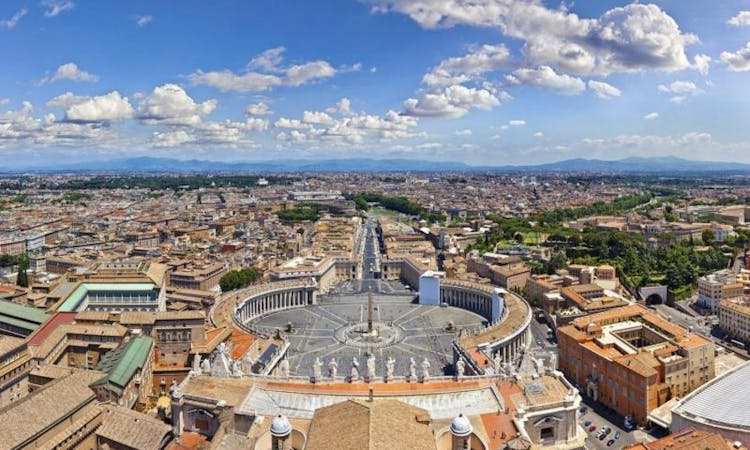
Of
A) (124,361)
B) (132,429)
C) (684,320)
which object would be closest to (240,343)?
(124,361)

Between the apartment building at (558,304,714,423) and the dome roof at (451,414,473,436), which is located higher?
the dome roof at (451,414,473,436)

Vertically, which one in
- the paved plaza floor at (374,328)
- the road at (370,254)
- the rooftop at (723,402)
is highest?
the rooftop at (723,402)

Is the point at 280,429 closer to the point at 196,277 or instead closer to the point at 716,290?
the point at 196,277

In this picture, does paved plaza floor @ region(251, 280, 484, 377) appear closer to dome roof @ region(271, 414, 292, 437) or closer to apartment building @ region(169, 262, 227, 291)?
apartment building @ region(169, 262, 227, 291)

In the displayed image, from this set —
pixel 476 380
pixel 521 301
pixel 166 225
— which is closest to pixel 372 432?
pixel 476 380

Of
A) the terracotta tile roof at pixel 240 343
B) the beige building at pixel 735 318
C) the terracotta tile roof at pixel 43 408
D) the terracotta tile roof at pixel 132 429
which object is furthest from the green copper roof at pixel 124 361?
the beige building at pixel 735 318

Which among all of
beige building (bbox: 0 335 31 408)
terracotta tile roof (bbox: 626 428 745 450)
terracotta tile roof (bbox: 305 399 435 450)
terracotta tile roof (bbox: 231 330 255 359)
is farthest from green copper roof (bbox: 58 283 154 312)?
terracotta tile roof (bbox: 626 428 745 450)

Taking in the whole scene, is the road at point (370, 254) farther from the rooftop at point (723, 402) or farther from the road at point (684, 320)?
the rooftop at point (723, 402)

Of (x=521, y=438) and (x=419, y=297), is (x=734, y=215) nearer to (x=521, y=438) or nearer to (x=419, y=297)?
(x=419, y=297)

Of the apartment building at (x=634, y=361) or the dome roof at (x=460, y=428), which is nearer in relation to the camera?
the dome roof at (x=460, y=428)

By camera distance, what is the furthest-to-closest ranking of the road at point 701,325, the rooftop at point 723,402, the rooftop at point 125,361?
the road at point 701,325
the rooftop at point 125,361
the rooftop at point 723,402
